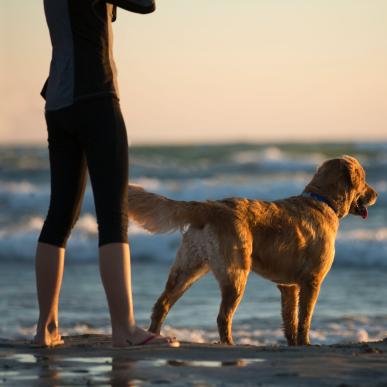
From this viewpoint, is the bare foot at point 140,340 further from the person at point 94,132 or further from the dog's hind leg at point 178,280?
the dog's hind leg at point 178,280

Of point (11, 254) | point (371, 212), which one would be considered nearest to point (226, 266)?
point (11, 254)

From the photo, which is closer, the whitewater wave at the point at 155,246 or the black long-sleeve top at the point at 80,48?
the black long-sleeve top at the point at 80,48

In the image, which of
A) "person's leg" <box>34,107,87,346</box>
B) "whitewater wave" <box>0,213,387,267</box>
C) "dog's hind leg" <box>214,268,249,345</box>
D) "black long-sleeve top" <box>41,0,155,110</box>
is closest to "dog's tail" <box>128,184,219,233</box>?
"dog's hind leg" <box>214,268,249,345</box>

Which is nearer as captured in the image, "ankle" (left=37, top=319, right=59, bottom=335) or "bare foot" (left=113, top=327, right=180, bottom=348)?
"bare foot" (left=113, top=327, right=180, bottom=348)

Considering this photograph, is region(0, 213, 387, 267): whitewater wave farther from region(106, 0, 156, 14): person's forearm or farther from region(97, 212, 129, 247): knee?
region(106, 0, 156, 14): person's forearm

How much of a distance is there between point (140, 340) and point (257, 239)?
1.41m

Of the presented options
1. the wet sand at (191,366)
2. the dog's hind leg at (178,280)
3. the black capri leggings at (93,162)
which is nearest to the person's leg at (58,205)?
the black capri leggings at (93,162)

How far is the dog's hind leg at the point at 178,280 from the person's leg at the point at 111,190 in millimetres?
1156

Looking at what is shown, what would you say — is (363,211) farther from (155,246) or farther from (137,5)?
(155,246)

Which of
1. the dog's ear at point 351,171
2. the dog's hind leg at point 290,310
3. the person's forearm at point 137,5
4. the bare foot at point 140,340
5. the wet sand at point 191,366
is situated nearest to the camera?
the wet sand at point 191,366

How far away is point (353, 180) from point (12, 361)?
2992 mm

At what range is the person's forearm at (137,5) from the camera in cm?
453

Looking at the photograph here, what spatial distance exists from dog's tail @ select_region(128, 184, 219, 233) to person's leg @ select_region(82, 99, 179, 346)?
99cm

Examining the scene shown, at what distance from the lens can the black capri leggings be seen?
4645mm
